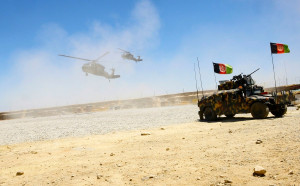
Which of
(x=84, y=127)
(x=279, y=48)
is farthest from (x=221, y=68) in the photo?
(x=84, y=127)

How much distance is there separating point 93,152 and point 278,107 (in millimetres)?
9898

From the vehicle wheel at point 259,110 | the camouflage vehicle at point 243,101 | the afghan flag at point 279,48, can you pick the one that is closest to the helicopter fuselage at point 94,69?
the camouflage vehicle at point 243,101

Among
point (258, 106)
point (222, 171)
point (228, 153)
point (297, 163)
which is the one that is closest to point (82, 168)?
point (222, 171)

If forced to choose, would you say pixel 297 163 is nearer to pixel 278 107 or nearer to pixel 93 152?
pixel 93 152

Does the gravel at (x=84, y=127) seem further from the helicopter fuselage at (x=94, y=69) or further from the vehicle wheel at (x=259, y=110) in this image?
the helicopter fuselage at (x=94, y=69)

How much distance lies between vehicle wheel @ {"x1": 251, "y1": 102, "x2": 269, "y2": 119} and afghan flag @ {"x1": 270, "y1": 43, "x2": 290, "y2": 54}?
221 inches

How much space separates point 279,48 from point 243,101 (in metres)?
6.11

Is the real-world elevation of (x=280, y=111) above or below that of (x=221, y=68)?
below

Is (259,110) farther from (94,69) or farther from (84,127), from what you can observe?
(94,69)

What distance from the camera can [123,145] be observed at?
7.59 meters

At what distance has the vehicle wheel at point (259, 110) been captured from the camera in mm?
11648

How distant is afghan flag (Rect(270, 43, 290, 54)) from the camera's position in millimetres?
15531

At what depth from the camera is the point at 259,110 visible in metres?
11.8

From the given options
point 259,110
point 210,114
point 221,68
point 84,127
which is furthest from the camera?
point 221,68
